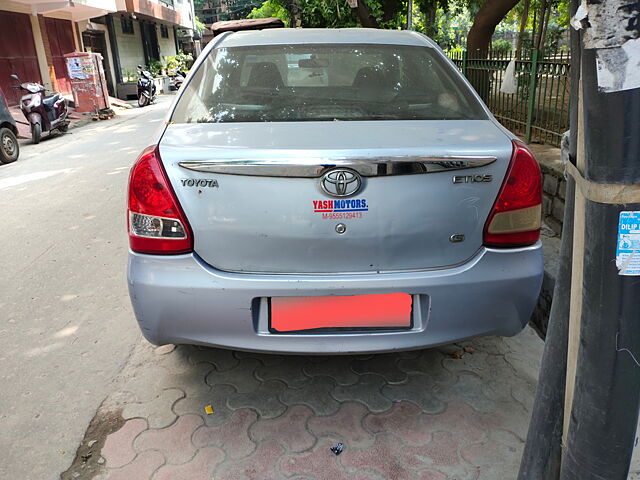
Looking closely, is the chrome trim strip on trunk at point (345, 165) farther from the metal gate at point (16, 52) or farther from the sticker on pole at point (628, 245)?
the metal gate at point (16, 52)

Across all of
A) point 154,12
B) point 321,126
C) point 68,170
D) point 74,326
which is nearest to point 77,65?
point 68,170

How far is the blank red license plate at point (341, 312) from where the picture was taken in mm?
2080

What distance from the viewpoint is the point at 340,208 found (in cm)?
199

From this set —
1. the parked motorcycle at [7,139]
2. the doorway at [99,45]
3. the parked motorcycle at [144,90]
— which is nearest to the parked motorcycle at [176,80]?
the doorway at [99,45]

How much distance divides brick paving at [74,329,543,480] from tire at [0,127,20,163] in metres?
7.06

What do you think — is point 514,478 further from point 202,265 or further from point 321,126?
point 321,126

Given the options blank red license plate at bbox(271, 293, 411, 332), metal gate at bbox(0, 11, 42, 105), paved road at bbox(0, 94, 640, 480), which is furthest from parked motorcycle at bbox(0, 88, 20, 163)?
blank red license plate at bbox(271, 293, 411, 332)

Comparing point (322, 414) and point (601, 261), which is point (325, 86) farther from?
point (601, 261)

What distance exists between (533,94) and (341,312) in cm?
411

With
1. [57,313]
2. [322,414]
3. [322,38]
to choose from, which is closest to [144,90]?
[57,313]

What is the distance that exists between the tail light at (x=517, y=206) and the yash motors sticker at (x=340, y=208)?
503 mm

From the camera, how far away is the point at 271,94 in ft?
8.99

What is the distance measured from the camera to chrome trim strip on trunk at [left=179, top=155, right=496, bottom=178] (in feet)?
6.43

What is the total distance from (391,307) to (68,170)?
7.09 m
